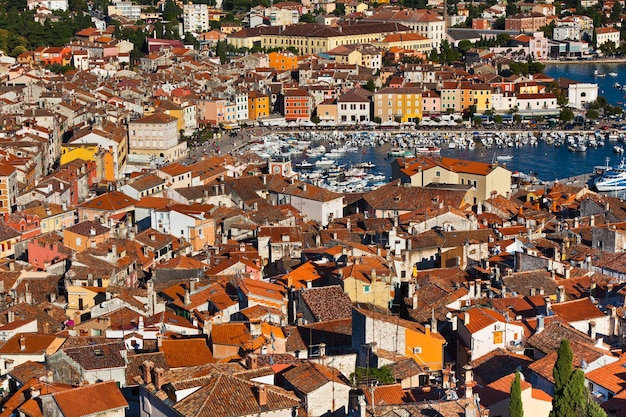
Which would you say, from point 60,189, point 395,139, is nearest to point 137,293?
point 60,189

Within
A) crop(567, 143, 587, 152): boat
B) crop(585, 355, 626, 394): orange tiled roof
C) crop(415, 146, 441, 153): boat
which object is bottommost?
crop(567, 143, 587, 152): boat

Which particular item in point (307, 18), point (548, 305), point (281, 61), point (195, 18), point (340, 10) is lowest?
point (281, 61)

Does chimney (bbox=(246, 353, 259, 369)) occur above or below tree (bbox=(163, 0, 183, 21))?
below

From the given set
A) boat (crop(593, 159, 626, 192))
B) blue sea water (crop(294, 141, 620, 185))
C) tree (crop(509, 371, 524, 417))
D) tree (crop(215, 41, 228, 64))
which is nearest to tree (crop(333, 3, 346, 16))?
tree (crop(215, 41, 228, 64))

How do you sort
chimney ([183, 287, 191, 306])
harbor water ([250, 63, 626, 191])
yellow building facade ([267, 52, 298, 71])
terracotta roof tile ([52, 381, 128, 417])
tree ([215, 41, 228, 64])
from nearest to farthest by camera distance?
terracotta roof tile ([52, 381, 128, 417]) < chimney ([183, 287, 191, 306]) < harbor water ([250, 63, 626, 191]) < yellow building facade ([267, 52, 298, 71]) < tree ([215, 41, 228, 64])

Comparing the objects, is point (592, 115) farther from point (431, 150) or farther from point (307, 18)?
point (307, 18)

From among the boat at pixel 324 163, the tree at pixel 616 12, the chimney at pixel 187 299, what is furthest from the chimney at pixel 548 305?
the tree at pixel 616 12

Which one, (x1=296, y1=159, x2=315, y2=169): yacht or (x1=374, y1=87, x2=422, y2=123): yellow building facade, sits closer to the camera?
(x1=296, y1=159, x2=315, y2=169): yacht

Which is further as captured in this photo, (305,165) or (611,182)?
(305,165)

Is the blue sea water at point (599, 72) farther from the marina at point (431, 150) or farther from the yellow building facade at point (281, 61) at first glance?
the yellow building facade at point (281, 61)

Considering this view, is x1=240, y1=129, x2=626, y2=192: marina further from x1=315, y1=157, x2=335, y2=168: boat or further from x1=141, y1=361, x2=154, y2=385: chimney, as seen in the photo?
x1=141, y1=361, x2=154, y2=385: chimney

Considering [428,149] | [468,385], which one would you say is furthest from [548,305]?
[428,149]
